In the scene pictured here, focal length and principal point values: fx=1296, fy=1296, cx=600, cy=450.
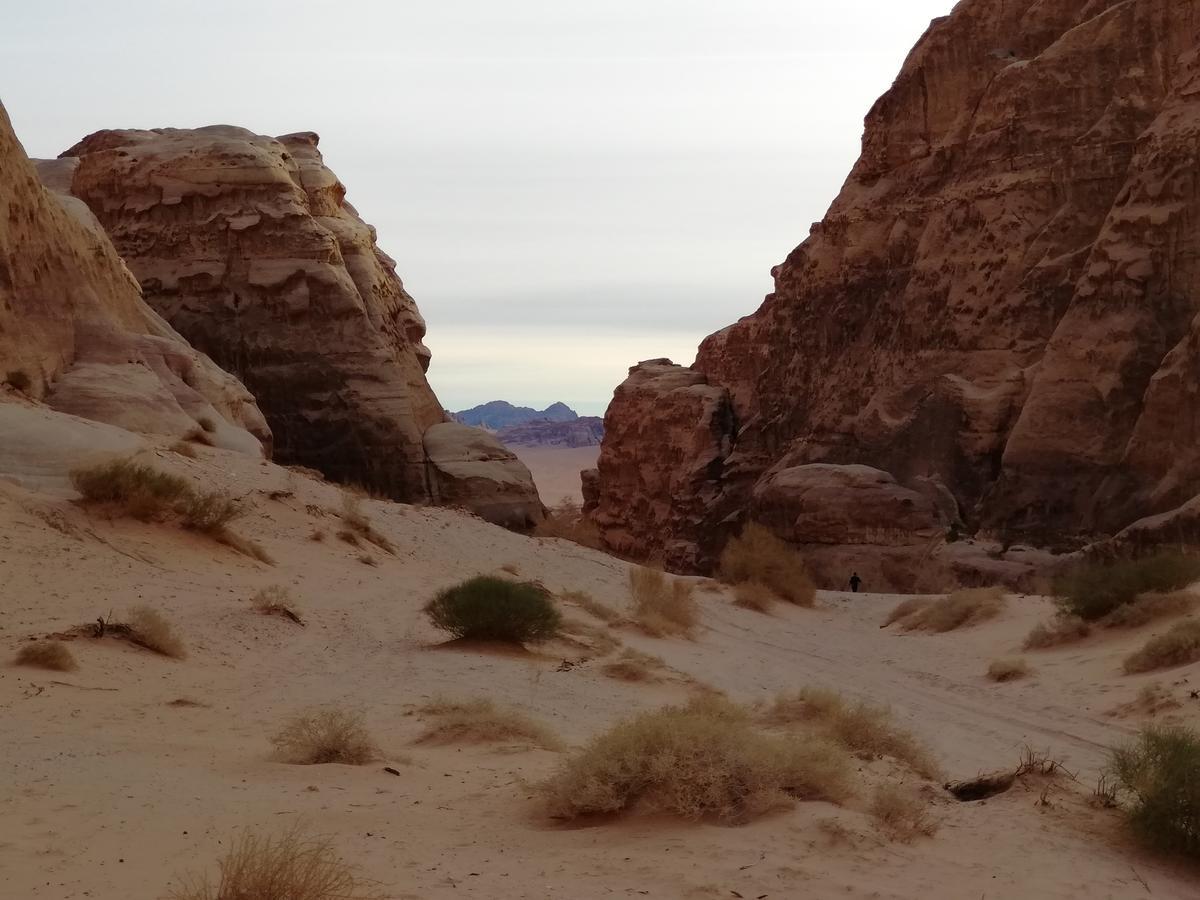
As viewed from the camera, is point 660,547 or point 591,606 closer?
point 591,606

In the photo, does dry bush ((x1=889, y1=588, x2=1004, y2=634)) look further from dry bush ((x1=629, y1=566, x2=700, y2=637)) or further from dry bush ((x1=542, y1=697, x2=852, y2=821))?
dry bush ((x1=542, y1=697, x2=852, y2=821))

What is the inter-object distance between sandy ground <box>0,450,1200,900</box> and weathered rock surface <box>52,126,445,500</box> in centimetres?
1428

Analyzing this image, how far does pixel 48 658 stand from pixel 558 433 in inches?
6677

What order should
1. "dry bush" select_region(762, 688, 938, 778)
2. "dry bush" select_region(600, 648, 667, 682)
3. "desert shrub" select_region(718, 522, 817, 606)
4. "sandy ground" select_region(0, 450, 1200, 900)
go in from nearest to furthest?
1. "sandy ground" select_region(0, 450, 1200, 900)
2. "dry bush" select_region(762, 688, 938, 778)
3. "dry bush" select_region(600, 648, 667, 682)
4. "desert shrub" select_region(718, 522, 817, 606)

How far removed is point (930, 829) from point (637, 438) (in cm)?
4280

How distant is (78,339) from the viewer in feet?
77.3

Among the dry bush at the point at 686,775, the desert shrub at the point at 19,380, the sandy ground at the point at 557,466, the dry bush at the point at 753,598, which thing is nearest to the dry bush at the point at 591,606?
the dry bush at the point at 753,598

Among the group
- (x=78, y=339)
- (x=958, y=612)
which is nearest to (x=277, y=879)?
(x=958, y=612)

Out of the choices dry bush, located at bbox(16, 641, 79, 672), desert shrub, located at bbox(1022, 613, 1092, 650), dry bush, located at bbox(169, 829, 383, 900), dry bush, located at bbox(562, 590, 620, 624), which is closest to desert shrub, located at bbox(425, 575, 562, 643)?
dry bush, located at bbox(562, 590, 620, 624)

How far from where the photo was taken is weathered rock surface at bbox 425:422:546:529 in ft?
109

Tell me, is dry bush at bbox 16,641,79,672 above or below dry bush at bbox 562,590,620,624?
above

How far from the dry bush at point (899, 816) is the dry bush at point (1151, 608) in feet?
34.1

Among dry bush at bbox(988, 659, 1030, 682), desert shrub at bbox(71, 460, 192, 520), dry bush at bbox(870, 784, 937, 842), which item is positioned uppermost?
desert shrub at bbox(71, 460, 192, 520)

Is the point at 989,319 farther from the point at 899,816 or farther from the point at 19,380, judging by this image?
the point at 899,816
